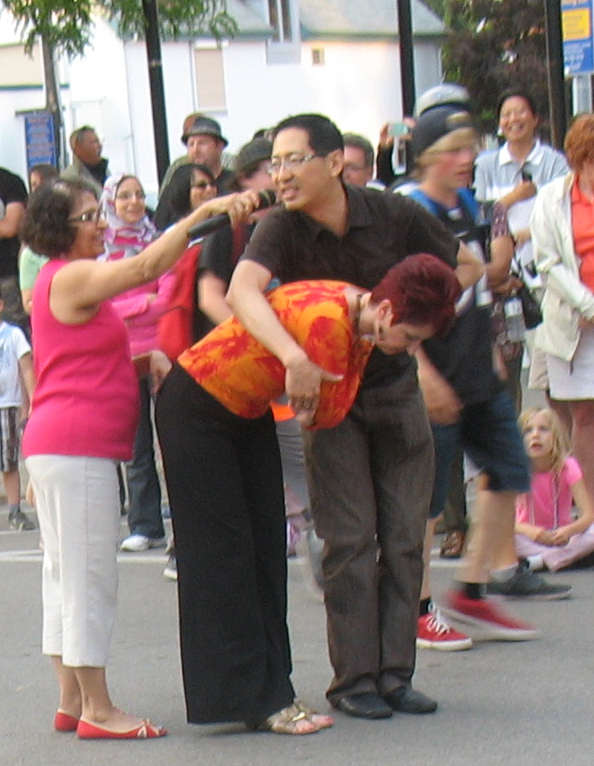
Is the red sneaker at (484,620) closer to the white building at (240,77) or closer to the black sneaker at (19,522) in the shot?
the black sneaker at (19,522)

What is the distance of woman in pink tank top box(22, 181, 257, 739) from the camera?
5.12m

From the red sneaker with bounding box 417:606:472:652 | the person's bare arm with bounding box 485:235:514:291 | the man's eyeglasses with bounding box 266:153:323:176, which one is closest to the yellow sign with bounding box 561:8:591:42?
the person's bare arm with bounding box 485:235:514:291

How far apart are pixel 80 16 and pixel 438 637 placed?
1103cm

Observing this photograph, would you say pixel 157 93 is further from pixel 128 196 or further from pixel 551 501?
pixel 551 501

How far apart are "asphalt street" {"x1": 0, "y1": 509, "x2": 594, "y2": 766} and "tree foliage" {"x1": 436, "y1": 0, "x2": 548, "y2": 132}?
33.0 meters

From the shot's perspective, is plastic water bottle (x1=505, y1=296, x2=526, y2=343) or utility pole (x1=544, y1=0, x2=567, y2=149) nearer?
plastic water bottle (x1=505, y1=296, x2=526, y2=343)

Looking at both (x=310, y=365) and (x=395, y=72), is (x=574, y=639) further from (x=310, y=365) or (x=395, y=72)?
(x=395, y=72)

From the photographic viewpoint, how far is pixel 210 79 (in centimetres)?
4628

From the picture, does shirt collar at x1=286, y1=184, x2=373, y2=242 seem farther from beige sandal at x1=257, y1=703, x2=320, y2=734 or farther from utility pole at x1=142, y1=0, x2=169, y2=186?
utility pole at x1=142, y1=0, x2=169, y2=186

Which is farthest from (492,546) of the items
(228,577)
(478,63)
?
(478,63)

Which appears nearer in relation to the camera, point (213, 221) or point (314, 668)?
point (213, 221)

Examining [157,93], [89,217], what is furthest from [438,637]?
[157,93]

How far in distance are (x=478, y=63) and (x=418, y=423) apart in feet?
122

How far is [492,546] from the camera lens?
6.31 m
